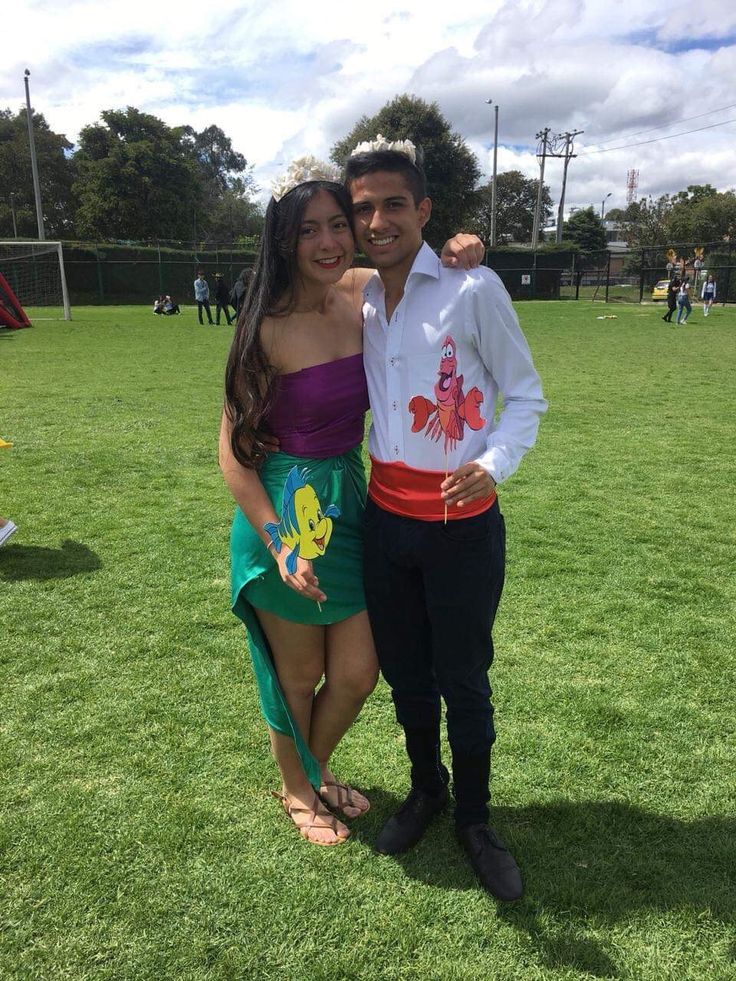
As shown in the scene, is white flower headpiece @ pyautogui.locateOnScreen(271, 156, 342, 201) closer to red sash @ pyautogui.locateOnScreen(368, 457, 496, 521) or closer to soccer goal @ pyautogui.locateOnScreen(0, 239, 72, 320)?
red sash @ pyautogui.locateOnScreen(368, 457, 496, 521)

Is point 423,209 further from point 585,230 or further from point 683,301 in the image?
point 585,230

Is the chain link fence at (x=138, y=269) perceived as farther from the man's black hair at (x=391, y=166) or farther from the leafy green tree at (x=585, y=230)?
the leafy green tree at (x=585, y=230)

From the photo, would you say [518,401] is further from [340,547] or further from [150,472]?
A: [150,472]

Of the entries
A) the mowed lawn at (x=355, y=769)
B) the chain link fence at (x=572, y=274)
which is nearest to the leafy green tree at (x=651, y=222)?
the chain link fence at (x=572, y=274)

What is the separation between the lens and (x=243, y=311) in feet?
6.58

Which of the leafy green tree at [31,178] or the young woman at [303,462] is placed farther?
the leafy green tree at [31,178]

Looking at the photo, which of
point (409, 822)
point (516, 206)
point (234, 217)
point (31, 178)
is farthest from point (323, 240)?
point (516, 206)

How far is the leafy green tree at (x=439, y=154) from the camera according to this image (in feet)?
131

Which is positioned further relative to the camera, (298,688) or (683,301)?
(683,301)

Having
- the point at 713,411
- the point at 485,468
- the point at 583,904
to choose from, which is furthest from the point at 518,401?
the point at 713,411

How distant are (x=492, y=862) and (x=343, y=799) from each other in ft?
1.86

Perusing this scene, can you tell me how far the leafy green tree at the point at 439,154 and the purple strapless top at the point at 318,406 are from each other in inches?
1564

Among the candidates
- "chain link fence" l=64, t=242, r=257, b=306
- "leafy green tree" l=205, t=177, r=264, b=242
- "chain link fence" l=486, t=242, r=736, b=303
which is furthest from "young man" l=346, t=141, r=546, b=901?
"leafy green tree" l=205, t=177, r=264, b=242

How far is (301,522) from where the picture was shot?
6.15 ft
